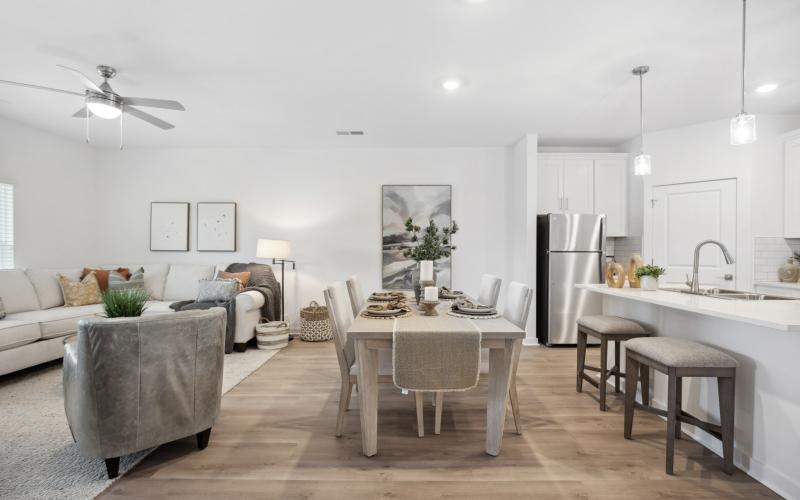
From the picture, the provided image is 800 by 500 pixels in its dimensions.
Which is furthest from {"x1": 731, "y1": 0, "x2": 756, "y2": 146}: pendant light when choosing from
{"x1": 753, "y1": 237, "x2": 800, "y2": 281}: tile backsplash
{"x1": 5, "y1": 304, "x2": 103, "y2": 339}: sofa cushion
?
{"x1": 5, "y1": 304, "x2": 103, "y2": 339}: sofa cushion

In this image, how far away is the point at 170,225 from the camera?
5000mm

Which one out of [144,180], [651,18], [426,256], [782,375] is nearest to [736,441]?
[782,375]

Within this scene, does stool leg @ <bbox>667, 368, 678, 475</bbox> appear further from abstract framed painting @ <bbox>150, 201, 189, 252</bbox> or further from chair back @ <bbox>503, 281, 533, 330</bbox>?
abstract framed painting @ <bbox>150, 201, 189, 252</bbox>

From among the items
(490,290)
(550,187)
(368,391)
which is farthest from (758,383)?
(550,187)

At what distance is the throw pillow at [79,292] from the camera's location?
3.94 meters

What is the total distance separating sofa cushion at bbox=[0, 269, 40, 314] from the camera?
349 centimetres

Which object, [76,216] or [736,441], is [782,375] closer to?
[736,441]

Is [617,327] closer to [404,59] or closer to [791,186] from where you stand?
[404,59]

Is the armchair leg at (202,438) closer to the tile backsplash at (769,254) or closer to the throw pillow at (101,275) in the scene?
the throw pillow at (101,275)

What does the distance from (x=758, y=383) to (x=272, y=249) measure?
4252mm

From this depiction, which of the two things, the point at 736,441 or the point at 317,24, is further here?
the point at 317,24

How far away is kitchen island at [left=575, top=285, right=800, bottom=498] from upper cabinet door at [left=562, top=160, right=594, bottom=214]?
2503 mm

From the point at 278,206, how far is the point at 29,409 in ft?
10.2

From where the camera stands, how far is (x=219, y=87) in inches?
123
